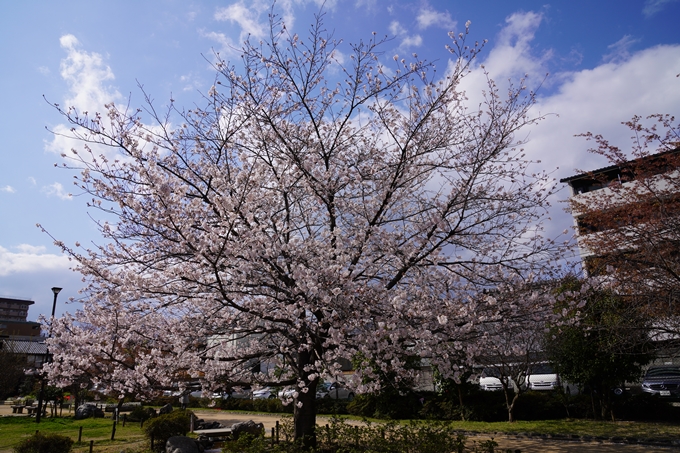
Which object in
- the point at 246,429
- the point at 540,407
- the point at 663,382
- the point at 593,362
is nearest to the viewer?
the point at 246,429

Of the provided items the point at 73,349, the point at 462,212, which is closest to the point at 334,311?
the point at 462,212

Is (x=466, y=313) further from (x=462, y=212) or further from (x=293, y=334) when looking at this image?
(x=293, y=334)

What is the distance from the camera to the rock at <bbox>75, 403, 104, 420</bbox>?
19.5 metres

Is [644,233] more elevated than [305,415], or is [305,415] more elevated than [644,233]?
[644,233]

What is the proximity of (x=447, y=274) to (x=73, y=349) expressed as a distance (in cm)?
634

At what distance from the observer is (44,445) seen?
9469mm

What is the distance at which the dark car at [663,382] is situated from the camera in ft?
47.1

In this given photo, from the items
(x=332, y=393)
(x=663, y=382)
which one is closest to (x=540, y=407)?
(x=663, y=382)

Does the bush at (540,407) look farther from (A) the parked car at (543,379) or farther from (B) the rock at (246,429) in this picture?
(B) the rock at (246,429)

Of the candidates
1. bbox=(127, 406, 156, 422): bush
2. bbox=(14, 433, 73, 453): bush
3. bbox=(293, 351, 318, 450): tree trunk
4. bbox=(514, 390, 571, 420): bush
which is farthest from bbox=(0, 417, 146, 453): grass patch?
bbox=(514, 390, 571, 420): bush

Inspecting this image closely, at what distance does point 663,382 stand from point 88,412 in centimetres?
2418

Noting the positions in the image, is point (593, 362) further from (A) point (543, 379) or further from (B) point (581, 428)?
(A) point (543, 379)

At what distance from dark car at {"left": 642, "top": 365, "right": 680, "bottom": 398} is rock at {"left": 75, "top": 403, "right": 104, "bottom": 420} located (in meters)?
23.1

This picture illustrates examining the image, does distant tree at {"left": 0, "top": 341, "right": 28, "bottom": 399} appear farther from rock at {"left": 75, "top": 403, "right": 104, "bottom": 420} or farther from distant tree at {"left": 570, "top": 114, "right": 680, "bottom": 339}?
distant tree at {"left": 570, "top": 114, "right": 680, "bottom": 339}
